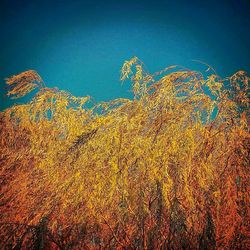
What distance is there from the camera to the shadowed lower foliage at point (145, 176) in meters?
2.91

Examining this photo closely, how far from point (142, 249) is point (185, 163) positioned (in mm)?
1077

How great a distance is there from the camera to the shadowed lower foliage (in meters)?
2.91

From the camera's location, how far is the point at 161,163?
10.1ft

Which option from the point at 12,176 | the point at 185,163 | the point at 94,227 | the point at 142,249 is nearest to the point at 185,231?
the point at 142,249

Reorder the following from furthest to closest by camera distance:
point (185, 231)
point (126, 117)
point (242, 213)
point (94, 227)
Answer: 1. point (126, 117)
2. point (94, 227)
3. point (242, 213)
4. point (185, 231)

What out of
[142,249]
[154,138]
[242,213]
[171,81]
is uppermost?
[171,81]

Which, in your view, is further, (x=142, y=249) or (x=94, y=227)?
(x=94, y=227)

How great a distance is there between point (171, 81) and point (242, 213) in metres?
1.89

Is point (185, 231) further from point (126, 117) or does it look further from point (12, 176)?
point (12, 176)

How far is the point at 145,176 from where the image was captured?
305cm

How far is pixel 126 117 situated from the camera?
11.3ft

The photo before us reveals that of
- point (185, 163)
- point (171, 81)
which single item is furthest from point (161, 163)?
point (171, 81)

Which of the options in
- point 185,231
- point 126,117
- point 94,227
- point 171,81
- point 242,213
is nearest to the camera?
point 185,231

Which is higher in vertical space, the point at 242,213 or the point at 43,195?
the point at 242,213
